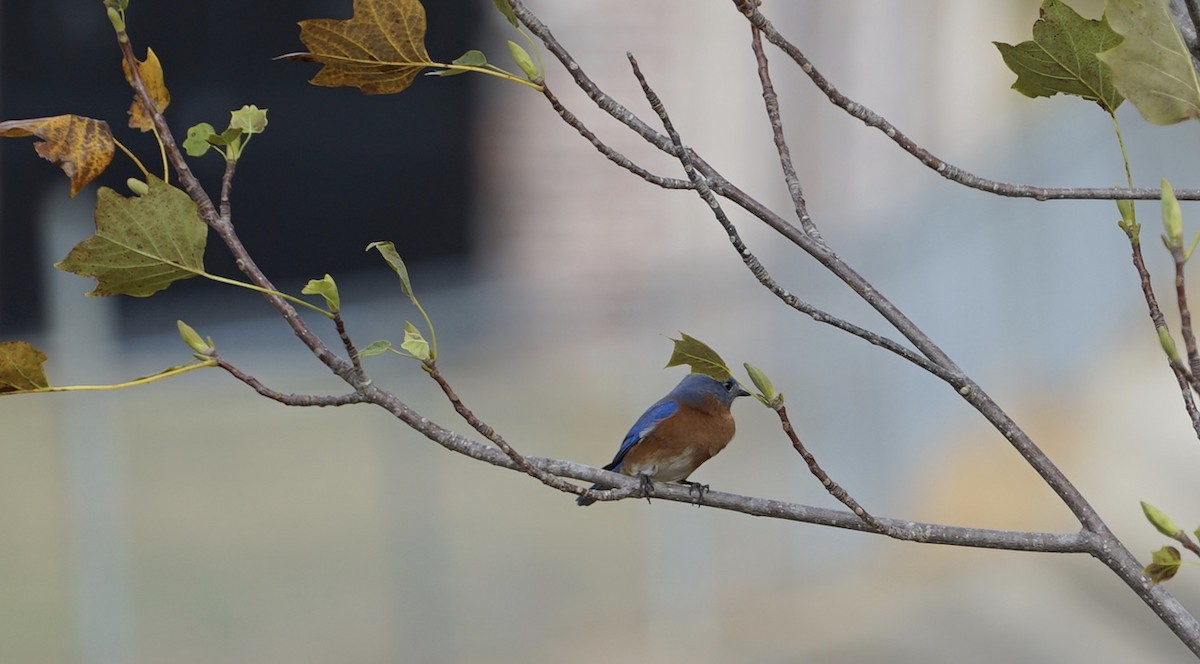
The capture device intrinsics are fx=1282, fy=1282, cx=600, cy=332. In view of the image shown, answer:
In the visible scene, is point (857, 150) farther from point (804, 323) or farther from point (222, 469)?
point (222, 469)

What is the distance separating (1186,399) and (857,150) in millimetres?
3474

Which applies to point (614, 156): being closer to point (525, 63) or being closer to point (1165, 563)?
point (525, 63)

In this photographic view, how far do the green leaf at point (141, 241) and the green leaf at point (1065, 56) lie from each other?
393mm

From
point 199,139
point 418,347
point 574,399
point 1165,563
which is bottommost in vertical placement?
point 1165,563

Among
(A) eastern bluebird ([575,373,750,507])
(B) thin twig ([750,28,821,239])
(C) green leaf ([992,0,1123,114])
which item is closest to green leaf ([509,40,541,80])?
(B) thin twig ([750,28,821,239])

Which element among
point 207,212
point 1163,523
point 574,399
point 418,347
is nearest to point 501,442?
point 418,347

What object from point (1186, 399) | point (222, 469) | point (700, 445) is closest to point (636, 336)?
point (222, 469)

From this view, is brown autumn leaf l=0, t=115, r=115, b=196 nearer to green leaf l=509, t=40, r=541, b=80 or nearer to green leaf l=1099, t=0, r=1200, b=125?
green leaf l=509, t=40, r=541, b=80

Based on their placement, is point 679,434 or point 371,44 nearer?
point 371,44

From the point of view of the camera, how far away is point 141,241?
562 mm

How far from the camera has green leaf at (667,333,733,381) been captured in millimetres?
625

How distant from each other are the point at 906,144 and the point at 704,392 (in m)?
0.87

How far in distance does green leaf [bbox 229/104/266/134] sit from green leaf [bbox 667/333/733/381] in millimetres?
229

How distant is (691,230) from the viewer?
3793 mm
